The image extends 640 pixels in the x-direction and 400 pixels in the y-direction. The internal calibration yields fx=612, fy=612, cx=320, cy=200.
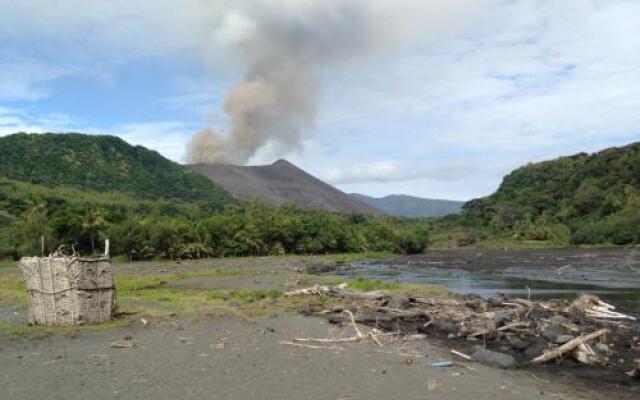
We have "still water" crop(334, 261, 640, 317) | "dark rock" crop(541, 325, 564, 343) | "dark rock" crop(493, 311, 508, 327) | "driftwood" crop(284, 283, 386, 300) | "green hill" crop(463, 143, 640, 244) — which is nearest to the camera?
"dark rock" crop(541, 325, 564, 343)

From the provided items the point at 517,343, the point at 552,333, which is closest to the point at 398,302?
the point at 552,333

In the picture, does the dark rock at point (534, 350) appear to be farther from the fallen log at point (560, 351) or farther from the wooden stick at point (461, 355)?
the wooden stick at point (461, 355)

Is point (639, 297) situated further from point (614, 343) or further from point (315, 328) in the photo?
point (315, 328)

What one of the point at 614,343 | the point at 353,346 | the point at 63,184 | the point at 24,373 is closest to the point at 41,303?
Answer: the point at 24,373

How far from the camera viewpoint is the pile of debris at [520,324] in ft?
56.3

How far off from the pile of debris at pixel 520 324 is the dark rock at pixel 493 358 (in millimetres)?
945

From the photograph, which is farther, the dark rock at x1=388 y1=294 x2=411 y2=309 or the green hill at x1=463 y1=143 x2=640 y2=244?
the green hill at x1=463 y1=143 x2=640 y2=244

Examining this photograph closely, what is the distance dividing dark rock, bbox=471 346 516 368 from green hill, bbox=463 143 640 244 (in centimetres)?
9819

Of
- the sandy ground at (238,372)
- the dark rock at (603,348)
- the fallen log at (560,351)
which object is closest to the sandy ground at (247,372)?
the sandy ground at (238,372)

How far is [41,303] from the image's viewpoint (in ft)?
67.4

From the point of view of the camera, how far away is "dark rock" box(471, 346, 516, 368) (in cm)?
1565

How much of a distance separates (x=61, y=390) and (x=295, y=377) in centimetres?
492

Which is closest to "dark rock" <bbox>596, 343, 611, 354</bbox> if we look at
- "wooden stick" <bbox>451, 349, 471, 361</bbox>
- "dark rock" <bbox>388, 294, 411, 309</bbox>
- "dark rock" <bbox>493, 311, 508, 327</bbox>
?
"dark rock" <bbox>493, 311, 508, 327</bbox>

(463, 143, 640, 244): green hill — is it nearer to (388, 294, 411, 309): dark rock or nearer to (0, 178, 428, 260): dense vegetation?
(0, 178, 428, 260): dense vegetation
